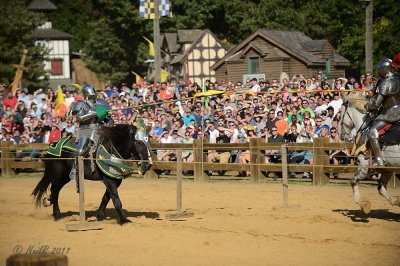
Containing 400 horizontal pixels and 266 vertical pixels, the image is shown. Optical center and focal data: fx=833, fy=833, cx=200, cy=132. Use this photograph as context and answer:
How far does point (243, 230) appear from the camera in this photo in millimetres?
13469

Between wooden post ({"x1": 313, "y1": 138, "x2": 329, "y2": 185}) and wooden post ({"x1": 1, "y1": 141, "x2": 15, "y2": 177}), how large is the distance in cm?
1020

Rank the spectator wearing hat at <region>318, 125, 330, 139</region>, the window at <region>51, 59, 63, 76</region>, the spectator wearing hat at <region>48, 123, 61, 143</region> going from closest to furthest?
the spectator wearing hat at <region>318, 125, 330, 139</region> → the spectator wearing hat at <region>48, 123, 61, 143</region> → the window at <region>51, 59, 63, 76</region>

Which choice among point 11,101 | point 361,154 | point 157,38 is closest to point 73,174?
point 361,154

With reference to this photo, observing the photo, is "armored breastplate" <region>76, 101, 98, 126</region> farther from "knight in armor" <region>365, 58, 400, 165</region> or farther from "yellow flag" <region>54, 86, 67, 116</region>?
"yellow flag" <region>54, 86, 67, 116</region>

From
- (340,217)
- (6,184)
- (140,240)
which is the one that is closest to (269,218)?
(340,217)

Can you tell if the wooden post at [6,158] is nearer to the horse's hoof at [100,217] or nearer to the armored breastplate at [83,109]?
the horse's hoof at [100,217]

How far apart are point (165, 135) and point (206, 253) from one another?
12.2 meters

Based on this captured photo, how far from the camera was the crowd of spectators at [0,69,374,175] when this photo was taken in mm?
21203

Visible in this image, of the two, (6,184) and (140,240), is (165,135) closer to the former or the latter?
(6,184)

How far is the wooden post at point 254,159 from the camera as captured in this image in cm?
2095

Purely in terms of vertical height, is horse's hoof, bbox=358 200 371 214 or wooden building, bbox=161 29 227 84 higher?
wooden building, bbox=161 29 227 84

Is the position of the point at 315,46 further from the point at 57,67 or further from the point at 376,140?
the point at 57,67

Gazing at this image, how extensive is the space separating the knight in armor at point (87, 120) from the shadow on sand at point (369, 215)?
4.70 m

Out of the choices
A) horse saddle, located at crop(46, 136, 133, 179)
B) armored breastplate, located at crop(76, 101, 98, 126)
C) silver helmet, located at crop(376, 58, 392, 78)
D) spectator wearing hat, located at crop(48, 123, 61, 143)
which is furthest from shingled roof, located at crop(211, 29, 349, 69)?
horse saddle, located at crop(46, 136, 133, 179)
